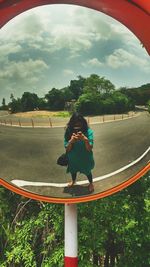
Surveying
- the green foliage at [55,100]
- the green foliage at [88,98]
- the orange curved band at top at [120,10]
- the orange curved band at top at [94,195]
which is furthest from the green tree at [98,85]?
the orange curved band at top at [94,195]

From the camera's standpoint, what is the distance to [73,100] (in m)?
2.77

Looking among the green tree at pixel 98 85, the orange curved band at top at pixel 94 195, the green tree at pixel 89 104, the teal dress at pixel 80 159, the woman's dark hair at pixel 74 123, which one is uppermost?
the green tree at pixel 98 85

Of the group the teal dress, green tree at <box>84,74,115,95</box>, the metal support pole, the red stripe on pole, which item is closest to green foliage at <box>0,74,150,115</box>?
green tree at <box>84,74,115,95</box>

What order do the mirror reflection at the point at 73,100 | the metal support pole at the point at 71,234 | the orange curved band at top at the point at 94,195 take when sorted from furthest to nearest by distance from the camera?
1. the metal support pole at the point at 71,234
2. the orange curved band at top at the point at 94,195
3. the mirror reflection at the point at 73,100

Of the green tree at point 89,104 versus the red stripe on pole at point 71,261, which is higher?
the green tree at point 89,104

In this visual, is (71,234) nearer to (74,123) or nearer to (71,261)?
(71,261)

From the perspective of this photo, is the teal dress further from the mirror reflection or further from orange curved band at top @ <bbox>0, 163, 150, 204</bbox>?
orange curved band at top @ <bbox>0, 163, 150, 204</bbox>

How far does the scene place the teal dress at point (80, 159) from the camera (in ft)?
9.11

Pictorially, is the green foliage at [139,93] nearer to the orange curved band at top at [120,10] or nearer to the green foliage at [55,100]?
the orange curved band at top at [120,10]

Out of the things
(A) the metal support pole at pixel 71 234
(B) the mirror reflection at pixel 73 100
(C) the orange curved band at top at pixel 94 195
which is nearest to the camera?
(B) the mirror reflection at pixel 73 100

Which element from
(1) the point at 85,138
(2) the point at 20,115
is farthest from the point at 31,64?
(1) the point at 85,138

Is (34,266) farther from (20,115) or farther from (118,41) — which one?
(118,41)

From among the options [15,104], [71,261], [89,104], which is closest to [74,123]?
[89,104]

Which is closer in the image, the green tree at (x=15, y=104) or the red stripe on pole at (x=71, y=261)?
the green tree at (x=15, y=104)
